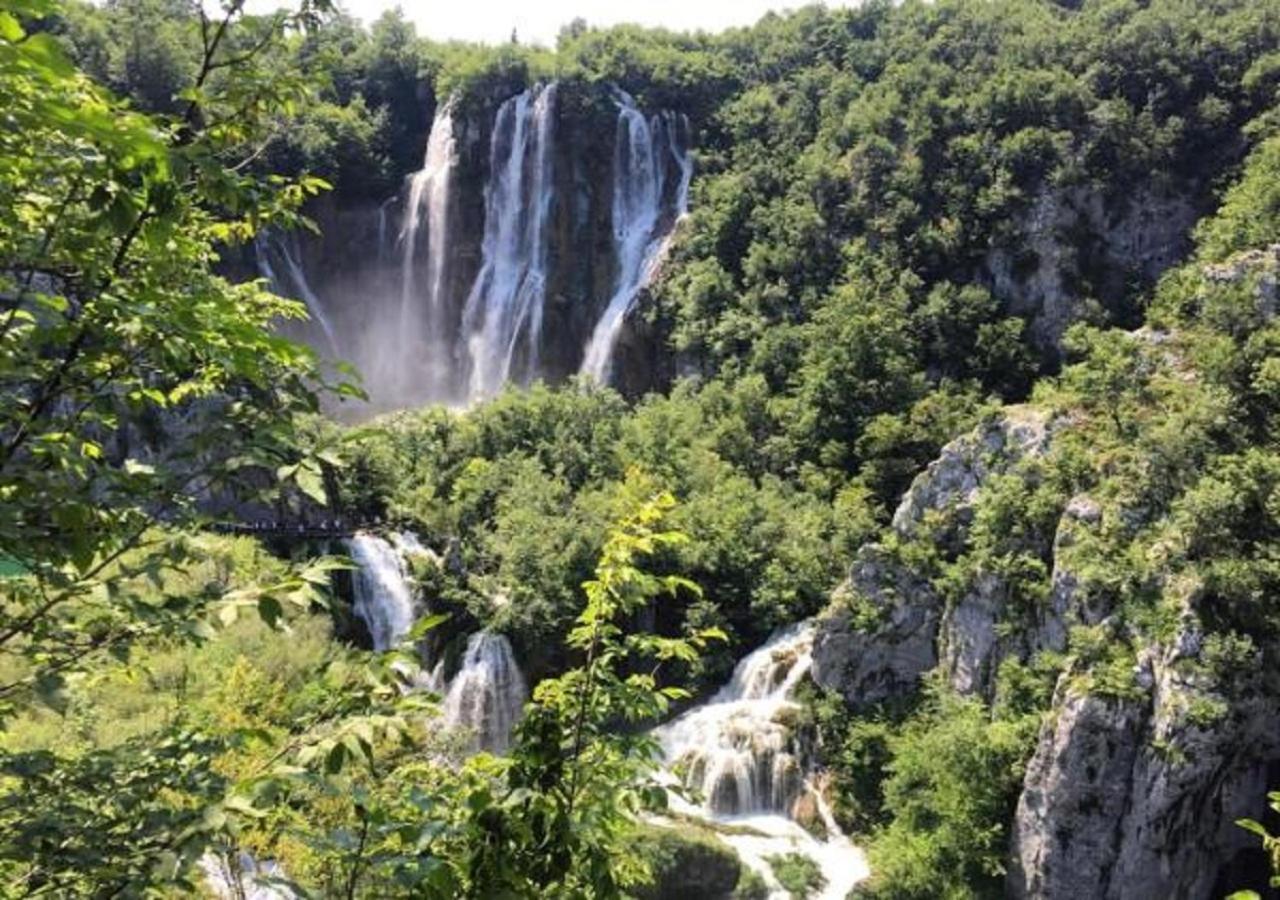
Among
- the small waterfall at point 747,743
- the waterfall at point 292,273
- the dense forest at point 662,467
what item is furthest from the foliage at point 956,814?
the waterfall at point 292,273

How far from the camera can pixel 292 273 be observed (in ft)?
148

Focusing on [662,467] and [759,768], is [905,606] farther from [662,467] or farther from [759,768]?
[662,467]

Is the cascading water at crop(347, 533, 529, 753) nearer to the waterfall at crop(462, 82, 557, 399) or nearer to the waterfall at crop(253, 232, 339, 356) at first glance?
the waterfall at crop(462, 82, 557, 399)

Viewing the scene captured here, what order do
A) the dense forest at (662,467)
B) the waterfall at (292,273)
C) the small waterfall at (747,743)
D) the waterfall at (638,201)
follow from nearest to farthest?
the dense forest at (662,467) < the small waterfall at (747,743) < the waterfall at (638,201) < the waterfall at (292,273)

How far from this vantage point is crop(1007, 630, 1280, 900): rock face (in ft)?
48.4

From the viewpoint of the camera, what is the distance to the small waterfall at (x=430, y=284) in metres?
44.4

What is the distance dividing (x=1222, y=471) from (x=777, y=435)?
51.5 feet

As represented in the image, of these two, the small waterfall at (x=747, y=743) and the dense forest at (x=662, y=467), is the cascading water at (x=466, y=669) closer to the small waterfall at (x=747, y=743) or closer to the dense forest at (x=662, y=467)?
the dense forest at (x=662, y=467)

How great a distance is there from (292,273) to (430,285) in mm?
6950

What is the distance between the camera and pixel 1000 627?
1817cm

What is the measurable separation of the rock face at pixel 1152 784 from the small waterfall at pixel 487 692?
11.4 m

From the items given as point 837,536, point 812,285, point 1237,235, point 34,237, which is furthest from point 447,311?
point 34,237

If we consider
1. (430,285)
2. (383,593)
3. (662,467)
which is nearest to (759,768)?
(383,593)

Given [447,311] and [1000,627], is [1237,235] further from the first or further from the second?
[447,311]
